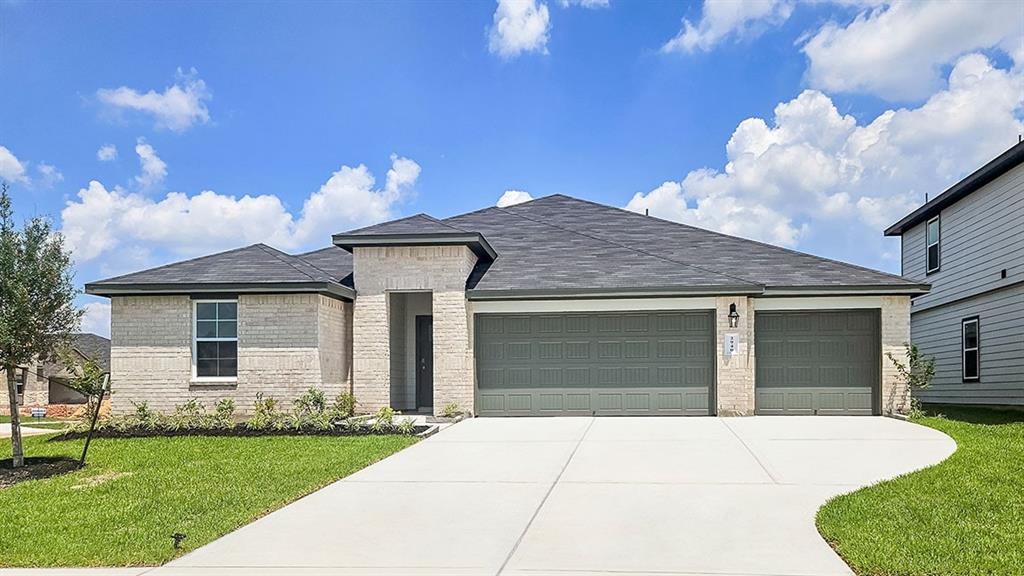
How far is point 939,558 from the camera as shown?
614cm

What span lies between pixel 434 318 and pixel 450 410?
6.28 ft

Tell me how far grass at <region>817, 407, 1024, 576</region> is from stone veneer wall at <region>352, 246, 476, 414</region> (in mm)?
9217

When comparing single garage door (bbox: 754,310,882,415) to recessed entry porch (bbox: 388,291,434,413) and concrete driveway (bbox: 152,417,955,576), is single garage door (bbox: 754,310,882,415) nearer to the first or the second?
concrete driveway (bbox: 152,417,955,576)

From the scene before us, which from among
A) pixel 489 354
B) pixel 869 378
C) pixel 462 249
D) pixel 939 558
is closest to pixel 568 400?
pixel 489 354

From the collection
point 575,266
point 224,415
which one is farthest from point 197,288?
point 575,266


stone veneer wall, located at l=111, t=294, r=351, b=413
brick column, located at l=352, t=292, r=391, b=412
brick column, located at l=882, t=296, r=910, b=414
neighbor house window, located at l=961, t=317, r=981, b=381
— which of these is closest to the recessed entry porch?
brick column, located at l=352, t=292, r=391, b=412

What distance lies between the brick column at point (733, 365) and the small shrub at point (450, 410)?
532cm

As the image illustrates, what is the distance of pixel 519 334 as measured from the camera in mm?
17266

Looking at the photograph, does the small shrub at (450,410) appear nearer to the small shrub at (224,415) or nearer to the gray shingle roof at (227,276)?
the gray shingle roof at (227,276)

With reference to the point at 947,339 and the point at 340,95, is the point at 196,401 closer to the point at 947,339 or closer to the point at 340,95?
the point at 340,95

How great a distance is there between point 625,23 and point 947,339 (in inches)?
539

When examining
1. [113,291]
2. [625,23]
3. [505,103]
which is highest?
[625,23]

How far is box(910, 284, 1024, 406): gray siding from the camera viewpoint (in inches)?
742

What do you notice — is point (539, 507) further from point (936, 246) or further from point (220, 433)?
point (936, 246)
